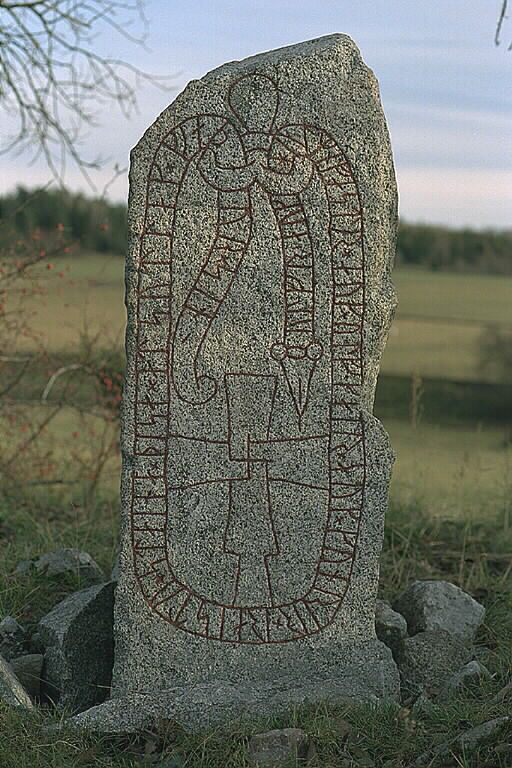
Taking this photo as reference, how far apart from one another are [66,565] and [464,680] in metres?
1.67

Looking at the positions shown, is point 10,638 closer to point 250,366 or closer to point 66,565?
point 66,565

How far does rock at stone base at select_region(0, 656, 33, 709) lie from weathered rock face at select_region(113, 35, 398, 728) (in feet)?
0.97

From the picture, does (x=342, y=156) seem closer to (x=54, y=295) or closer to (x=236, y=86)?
(x=236, y=86)

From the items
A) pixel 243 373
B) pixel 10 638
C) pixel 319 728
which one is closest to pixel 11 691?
pixel 10 638

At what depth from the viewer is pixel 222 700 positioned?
3.32m

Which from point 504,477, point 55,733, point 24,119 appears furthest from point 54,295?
point 55,733

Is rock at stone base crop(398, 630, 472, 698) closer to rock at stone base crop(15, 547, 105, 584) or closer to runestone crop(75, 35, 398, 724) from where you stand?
runestone crop(75, 35, 398, 724)

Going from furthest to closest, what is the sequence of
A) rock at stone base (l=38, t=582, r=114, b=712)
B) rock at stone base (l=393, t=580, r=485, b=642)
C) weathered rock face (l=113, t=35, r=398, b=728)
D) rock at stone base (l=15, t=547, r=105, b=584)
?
1. rock at stone base (l=15, t=547, r=105, b=584)
2. rock at stone base (l=393, t=580, r=485, b=642)
3. rock at stone base (l=38, t=582, r=114, b=712)
4. weathered rock face (l=113, t=35, r=398, b=728)

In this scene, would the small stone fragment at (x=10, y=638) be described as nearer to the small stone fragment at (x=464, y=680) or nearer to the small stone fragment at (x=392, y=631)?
the small stone fragment at (x=392, y=631)

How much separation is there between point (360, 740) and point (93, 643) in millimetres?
1042

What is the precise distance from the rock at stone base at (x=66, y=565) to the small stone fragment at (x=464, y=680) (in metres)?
1.50

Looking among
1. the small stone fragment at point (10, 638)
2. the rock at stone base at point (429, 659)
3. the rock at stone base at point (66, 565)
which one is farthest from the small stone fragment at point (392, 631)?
the small stone fragment at point (10, 638)

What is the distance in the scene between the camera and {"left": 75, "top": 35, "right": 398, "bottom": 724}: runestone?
135 inches

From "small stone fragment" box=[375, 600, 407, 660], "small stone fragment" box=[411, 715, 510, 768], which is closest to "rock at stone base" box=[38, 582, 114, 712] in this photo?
"small stone fragment" box=[375, 600, 407, 660]
